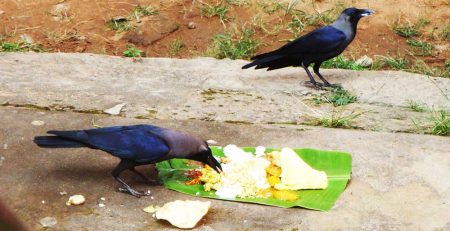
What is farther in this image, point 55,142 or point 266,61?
point 266,61

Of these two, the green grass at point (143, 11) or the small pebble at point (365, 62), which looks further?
the green grass at point (143, 11)

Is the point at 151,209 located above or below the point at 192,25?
above

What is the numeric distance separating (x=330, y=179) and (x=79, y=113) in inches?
66.1

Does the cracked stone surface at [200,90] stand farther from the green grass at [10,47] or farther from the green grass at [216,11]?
the green grass at [216,11]

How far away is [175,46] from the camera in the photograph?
6.61 metres

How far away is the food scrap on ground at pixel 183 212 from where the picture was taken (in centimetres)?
245

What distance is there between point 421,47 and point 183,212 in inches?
192

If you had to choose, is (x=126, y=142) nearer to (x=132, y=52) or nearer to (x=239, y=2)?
(x=132, y=52)

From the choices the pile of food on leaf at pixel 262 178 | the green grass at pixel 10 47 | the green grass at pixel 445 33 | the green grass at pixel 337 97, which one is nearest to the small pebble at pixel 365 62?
the green grass at pixel 445 33

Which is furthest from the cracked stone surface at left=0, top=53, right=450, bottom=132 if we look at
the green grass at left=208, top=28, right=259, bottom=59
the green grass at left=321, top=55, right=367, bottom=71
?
the green grass at left=208, top=28, right=259, bottom=59

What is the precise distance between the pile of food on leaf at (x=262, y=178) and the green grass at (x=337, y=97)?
158 centimetres

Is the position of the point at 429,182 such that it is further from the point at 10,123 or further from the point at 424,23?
the point at 424,23

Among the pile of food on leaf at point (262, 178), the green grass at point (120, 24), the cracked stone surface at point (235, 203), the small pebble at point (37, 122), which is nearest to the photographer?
the cracked stone surface at point (235, 203)

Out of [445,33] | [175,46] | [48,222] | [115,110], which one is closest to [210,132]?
[115,110]
